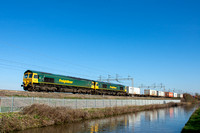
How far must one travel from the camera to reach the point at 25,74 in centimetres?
3344

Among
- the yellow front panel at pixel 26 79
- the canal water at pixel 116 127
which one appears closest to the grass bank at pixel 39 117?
the canal water at pixel 116 127

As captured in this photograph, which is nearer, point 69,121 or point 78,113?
point 69,121

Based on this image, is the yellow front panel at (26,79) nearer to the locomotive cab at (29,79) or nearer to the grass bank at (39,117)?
the locomotive cab at (29,79)

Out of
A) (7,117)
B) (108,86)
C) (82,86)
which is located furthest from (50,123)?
(108,86)

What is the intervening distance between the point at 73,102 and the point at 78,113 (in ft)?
13.2

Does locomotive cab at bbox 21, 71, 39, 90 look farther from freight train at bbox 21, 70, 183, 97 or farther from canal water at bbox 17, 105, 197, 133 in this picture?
canal water at bbox 17, 105, 197, 133

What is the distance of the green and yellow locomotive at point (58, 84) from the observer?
1268 inches

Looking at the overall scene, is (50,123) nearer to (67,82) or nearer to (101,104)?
(101,104)

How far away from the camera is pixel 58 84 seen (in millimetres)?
36781

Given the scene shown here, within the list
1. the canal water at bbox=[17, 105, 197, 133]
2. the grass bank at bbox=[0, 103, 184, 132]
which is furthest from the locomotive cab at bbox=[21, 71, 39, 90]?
the canal water at bbox=[17, 105, 197, 133]

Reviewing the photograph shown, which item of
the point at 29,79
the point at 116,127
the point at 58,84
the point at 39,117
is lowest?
the point at 116,127

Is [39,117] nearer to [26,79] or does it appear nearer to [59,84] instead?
[26,79]

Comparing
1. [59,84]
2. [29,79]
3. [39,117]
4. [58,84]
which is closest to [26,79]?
[29,79]

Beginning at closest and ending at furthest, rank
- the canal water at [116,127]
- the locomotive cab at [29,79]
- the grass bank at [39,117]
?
1. the grass bank at [39,117]
2. the canal water at [116,127]
3. the locomotive cab at [29,79]
